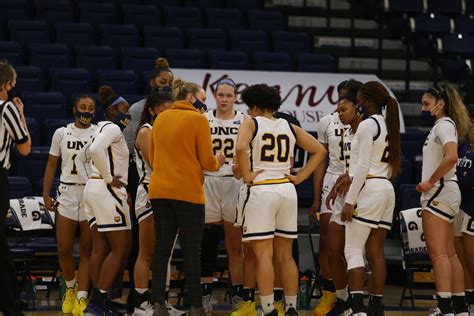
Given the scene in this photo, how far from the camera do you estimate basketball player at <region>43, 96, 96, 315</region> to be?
9.55 metres

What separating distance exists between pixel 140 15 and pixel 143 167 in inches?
293

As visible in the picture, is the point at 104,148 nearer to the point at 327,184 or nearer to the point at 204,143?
the point at 204,143

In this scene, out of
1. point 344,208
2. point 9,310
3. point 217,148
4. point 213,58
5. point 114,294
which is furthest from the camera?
point 213,58

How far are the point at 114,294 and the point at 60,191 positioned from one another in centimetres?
115

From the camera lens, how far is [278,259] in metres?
8.48

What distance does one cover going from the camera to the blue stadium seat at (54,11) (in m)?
15.6

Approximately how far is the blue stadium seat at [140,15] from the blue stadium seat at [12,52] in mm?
2189

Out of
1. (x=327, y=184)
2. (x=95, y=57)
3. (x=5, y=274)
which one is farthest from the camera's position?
(x=95, y=57)

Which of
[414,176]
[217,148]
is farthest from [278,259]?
[414,176]

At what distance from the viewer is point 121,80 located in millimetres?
13891

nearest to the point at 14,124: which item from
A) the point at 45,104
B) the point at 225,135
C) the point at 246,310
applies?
the point at 225,135

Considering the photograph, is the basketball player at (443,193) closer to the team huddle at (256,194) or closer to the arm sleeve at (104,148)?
the team huddle at (256,194)

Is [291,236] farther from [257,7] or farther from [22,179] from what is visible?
[257,7]

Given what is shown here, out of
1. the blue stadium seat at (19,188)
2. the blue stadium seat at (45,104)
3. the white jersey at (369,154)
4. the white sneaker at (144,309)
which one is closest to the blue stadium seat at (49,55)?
the blue stadium seat at (45,104)
